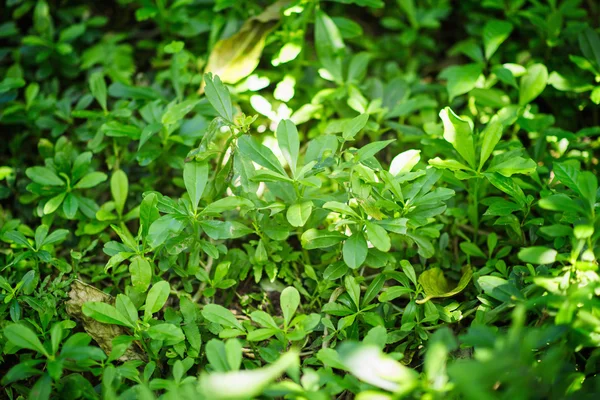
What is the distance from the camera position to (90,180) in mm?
1859

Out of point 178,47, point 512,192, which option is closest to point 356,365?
point 512,192

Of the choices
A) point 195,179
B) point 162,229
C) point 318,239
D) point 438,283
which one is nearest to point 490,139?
point 438,283

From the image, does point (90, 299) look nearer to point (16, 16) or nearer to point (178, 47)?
point (178, 47)

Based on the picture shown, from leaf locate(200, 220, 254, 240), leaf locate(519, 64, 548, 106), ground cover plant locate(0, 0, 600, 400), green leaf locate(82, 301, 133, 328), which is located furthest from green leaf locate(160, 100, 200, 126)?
leaf locate(519, 64, 548, 106)

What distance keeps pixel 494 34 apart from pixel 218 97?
1231 millimetres

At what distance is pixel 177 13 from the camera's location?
2.35 meters

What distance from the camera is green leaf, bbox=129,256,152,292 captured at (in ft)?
5.10

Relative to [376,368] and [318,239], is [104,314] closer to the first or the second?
[318,239]

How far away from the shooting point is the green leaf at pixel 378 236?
1.46 metres

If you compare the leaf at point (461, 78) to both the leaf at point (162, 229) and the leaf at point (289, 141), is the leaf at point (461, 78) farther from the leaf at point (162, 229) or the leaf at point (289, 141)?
the leaf at point (162, 229)

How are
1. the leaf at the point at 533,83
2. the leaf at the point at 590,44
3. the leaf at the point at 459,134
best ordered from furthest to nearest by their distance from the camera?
the leaf at the point at 590,44
the leaf at the point at 533,83
the leaf at the point at 459,134

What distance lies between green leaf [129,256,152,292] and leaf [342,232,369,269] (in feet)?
1.87

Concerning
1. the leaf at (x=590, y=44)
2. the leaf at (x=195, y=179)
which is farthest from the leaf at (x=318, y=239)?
the leaf at (x=590, y=44)

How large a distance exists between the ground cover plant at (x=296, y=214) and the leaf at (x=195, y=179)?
0.01m
